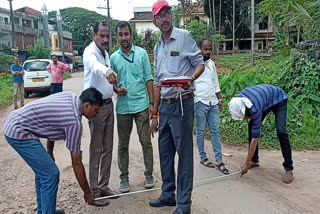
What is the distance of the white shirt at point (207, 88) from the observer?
443cm

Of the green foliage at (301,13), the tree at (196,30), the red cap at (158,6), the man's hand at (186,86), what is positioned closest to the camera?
the man's hand at (186,86)

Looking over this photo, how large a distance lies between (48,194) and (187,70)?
180 centimetres

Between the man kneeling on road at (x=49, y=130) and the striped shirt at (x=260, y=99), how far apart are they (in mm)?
1943

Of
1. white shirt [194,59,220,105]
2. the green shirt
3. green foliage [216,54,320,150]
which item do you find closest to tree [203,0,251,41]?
green foliage [216,54,320,150]

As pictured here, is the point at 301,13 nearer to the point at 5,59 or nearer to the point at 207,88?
the point at 207,88

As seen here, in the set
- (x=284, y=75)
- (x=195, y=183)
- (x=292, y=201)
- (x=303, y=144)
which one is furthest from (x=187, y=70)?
(x=284, y=75)

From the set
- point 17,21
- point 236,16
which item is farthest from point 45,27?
point 236,16

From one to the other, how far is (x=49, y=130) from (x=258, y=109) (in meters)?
2.40

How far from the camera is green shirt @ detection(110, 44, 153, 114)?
3658 millimetres

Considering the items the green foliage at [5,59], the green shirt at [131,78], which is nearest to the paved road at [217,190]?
the green shirt at [131,78]

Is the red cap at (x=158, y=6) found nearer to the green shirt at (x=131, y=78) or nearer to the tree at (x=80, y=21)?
the green shirt at (x=131, y=78)

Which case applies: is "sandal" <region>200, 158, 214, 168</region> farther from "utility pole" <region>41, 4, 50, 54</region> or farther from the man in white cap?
"utility pole" <region>41, 4, 50, 54</region>

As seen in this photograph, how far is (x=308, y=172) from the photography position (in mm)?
4289

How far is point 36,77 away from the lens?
12453 mm
